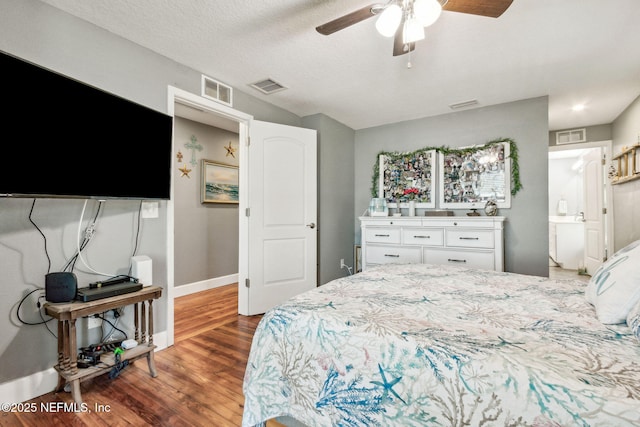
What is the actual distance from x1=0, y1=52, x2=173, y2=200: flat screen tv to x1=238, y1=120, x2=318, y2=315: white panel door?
3.61ft

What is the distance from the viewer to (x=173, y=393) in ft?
5.78

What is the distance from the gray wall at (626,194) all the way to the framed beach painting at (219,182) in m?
4.98

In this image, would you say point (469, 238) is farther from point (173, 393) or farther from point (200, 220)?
point (200, 220)

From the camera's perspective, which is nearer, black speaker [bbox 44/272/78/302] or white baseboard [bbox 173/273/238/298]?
black speaker [bbox 44/272/78/302]

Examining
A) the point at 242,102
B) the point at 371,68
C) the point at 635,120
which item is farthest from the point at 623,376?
the point at 635,120

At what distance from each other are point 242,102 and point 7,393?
2.80 metres

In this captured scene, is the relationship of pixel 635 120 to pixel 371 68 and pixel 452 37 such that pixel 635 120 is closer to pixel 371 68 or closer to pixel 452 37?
pixel 452 37

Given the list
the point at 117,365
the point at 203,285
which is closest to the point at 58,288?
the point at 117,365

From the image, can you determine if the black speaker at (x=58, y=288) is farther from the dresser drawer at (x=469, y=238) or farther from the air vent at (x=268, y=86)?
the dresser drawer at (x=469, y=238)

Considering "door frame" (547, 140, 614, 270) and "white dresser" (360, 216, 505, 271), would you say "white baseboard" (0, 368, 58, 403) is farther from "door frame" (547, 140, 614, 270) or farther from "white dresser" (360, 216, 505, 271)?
"door frame" (547, 140, 614, 270)

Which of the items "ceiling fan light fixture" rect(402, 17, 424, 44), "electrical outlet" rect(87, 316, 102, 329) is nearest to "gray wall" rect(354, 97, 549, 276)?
"ceiling fan light fixture" rect(402, 17, 424, 44)

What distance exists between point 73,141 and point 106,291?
2.96 feet

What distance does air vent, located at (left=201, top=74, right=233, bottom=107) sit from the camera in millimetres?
2748

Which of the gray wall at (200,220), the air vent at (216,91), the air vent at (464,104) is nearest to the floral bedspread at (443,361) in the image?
the air vent at (216,91)
